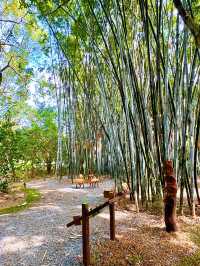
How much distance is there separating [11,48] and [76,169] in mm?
4872

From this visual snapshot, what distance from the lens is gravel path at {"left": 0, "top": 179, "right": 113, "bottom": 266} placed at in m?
3.21

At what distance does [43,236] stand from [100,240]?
0.71m

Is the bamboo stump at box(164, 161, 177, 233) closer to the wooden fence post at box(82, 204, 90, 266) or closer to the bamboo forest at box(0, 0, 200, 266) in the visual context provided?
the bamboo forest at box(0, 0, 200, 266)

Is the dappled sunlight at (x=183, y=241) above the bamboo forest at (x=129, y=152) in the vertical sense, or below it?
below

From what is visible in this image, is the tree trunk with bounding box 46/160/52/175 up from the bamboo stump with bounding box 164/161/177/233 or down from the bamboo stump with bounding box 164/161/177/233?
up

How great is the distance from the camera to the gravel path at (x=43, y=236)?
3207mm

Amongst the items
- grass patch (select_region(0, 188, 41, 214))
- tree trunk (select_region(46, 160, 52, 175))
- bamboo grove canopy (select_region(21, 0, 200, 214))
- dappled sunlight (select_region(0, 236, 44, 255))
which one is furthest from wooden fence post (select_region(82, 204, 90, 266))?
tree trunk (select_region(46, 160, 52, 175))

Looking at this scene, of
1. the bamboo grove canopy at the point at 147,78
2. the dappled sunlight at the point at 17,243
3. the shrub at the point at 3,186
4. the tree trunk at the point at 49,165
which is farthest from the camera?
the tree trunk at the point at 49,165

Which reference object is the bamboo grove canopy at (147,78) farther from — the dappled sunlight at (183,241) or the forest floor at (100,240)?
the dappled sunlight at (183,241)

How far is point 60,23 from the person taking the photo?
7801mm

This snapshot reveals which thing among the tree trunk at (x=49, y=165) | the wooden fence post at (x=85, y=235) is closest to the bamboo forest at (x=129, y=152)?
the wooden fence post at (x=85, y=235)

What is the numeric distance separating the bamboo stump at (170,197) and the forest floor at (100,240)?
5.0 inches

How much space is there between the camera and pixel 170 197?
3.97m

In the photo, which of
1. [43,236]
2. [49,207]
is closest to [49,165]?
[49,207]
